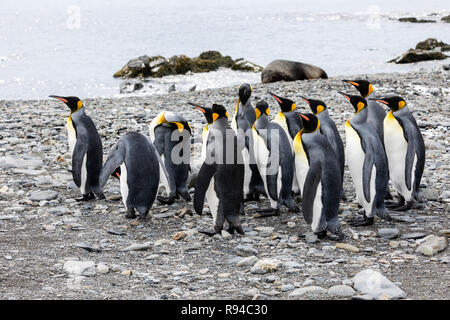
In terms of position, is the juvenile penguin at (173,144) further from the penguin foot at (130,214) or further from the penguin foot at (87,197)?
the penguin foot at (87,197)

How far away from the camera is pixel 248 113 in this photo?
5.65m

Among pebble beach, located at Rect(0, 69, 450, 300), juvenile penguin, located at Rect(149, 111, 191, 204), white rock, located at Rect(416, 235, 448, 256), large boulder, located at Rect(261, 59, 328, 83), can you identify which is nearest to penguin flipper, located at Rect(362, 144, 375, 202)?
pebble beach, located at Rect(0, 69, 450, 300)

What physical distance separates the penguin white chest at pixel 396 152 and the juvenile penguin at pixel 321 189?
1004 millimetres

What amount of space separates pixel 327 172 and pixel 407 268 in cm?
97

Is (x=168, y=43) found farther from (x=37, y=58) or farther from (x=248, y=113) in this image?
(x=248, y=113)

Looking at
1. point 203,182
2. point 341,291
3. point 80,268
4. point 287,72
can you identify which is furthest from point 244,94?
point 287,72

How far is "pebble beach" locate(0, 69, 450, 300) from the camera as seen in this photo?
3.51 meters

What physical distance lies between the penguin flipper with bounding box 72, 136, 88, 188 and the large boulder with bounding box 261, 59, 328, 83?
10371mm

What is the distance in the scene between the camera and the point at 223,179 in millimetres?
4594

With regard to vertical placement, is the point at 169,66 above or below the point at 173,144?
below

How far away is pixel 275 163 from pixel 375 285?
74.7 inches

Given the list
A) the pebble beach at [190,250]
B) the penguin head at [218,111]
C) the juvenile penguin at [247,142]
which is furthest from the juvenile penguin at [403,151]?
the penguin head at [218,111]

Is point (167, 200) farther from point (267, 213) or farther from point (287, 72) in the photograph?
point (287, 72)
